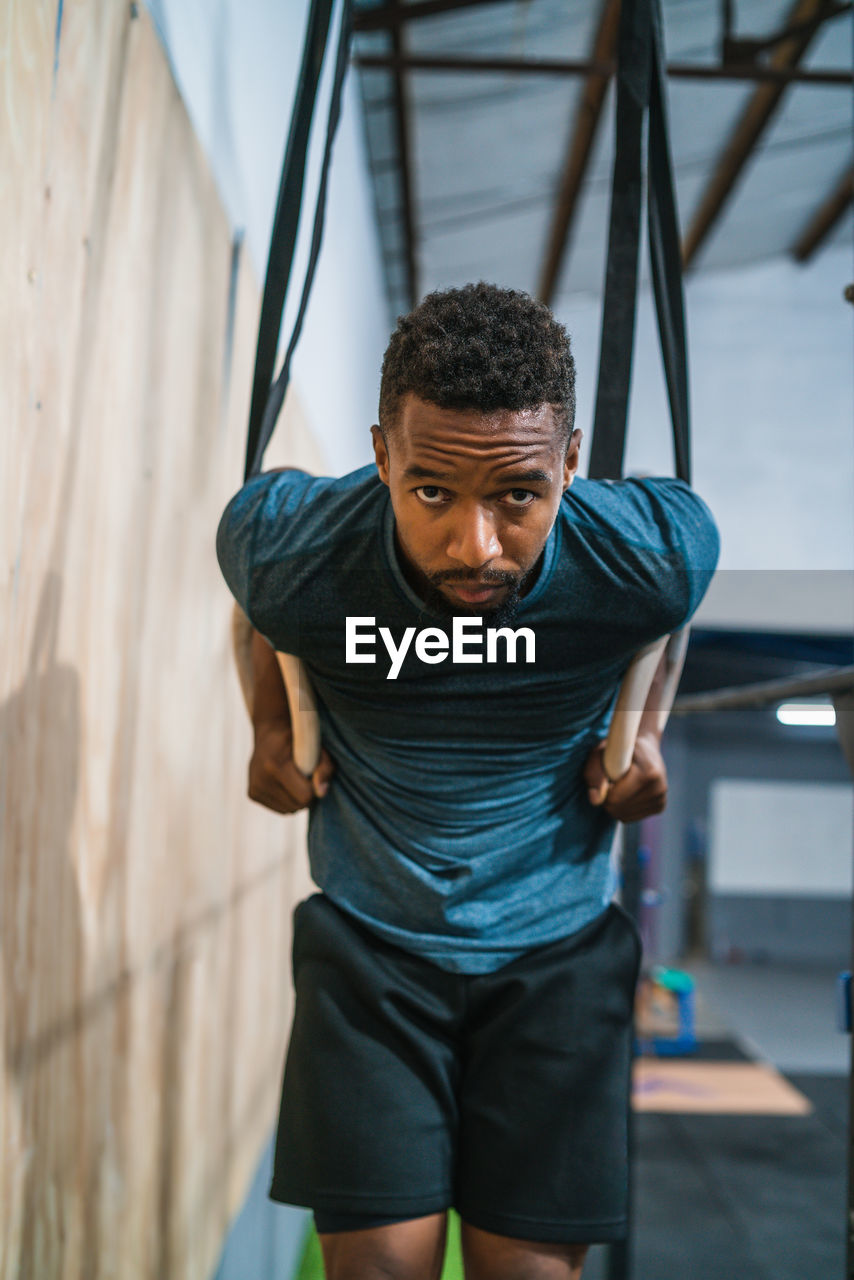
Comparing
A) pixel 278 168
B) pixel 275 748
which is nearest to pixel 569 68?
pixel 278 168

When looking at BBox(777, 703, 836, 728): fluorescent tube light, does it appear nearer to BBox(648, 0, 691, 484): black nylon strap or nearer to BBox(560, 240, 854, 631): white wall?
BBox(560, 240, 854, 631): white wall

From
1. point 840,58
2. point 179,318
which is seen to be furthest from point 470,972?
point 840,58

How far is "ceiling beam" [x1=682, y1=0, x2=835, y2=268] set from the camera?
13.7 feet

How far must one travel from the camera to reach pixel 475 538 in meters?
0.61

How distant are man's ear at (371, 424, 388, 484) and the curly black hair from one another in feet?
0.05

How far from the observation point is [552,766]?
33.1 inches

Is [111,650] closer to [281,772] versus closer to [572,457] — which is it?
[281,772]

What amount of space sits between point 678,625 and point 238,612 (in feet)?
1.08

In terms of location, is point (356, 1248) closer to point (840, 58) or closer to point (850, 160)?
point (840, 58)

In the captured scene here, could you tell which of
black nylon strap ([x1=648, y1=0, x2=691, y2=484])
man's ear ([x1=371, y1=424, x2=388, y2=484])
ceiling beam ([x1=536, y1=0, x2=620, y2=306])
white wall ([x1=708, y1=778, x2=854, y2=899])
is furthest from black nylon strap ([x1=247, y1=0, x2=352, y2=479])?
white wall ([x1=708, y1=778, x2=854, y2=899])

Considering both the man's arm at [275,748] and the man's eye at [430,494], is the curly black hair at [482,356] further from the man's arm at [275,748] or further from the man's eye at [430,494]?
the man's arm at [275,748]

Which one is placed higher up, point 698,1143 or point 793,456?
point 793,456

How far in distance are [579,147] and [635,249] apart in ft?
12.4

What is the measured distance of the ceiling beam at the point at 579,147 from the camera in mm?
3777
